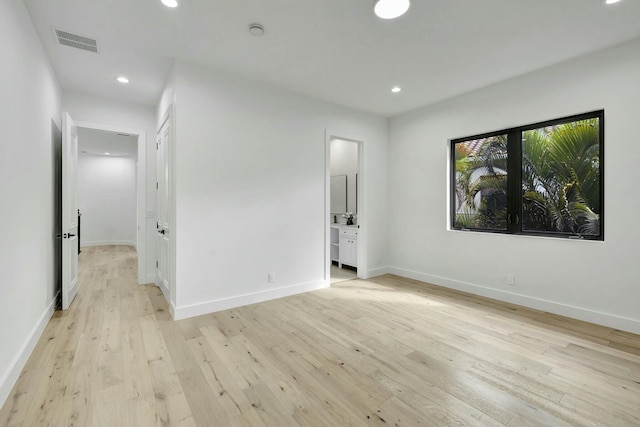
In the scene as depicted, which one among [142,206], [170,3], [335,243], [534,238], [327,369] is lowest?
[327,369]

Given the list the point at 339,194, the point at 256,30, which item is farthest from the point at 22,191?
the point at 339,194

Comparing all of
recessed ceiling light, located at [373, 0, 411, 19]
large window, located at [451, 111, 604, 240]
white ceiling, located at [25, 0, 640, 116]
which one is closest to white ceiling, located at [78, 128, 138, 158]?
white ceiling, located at [25, 0, 640, 116]

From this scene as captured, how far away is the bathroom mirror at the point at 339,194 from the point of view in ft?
20.1

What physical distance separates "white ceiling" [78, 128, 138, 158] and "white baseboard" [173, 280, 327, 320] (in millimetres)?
4233

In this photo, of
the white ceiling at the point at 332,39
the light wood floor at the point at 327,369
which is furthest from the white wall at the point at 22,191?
the white ceiling at the point at 332,39

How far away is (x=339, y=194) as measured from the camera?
6.25 m

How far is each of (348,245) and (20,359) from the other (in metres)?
4.35

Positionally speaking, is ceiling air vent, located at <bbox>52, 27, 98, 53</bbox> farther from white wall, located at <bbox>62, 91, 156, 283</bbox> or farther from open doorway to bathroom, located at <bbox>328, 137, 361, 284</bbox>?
open doorway to bathroom, located at <bbox>328, 137, 361, 284</bbox>

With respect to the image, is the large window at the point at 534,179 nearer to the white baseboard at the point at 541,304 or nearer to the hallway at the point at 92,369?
the white baseboard at the point at 541,304

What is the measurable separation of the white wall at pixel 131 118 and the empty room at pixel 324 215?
0.03 m

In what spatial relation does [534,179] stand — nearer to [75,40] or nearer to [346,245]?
[346,245]

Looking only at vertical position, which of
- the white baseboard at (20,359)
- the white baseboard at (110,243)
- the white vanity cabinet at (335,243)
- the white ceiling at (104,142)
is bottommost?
the white baseboard at (20,359)

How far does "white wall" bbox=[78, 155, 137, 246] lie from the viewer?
28.3 feet

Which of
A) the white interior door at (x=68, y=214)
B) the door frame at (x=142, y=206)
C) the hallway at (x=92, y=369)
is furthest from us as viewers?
the door frame at (x=142, y=206)
